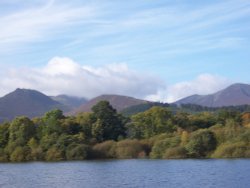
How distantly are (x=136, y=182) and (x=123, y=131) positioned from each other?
78.3 metres

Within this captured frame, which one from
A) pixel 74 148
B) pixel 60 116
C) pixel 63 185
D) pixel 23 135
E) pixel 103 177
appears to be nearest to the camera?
pixel 63 185

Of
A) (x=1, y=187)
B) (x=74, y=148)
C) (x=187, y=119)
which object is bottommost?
(x=1, y=187)

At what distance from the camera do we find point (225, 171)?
227 ft

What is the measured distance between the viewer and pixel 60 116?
137000 mm

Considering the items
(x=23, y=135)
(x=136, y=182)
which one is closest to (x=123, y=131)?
(x=23, y=135)

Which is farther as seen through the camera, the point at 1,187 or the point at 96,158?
the point at 96,158

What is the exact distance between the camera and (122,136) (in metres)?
134

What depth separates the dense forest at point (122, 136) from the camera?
110 meters

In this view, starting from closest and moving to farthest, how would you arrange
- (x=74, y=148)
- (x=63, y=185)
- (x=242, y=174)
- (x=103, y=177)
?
(x=63, y=185) → (x=242, y=174) → (x=103, y=177) → (x=74, y=148)

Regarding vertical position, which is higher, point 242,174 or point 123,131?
point 123,131

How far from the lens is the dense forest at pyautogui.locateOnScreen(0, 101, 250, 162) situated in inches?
4326

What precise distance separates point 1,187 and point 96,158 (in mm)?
62687

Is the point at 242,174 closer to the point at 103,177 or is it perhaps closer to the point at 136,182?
the point at 136,182

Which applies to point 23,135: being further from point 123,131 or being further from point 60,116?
point 123,131
